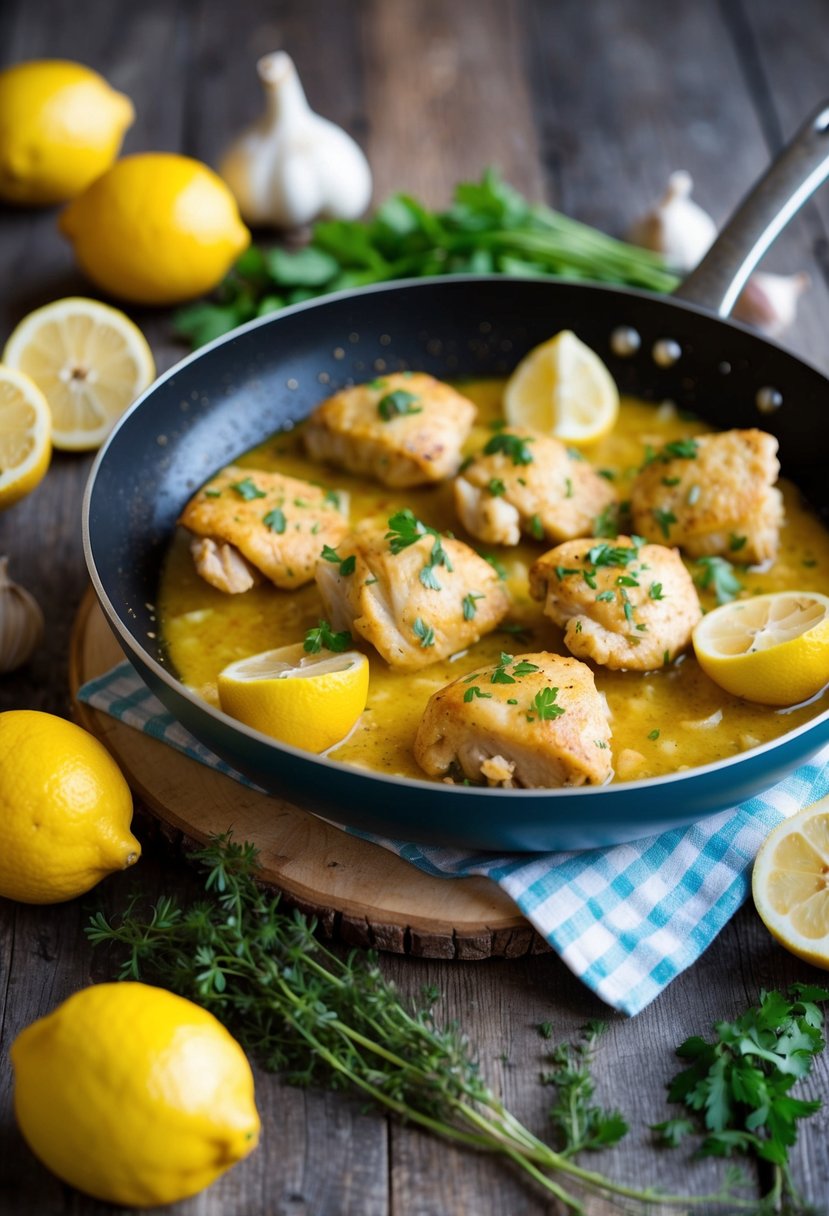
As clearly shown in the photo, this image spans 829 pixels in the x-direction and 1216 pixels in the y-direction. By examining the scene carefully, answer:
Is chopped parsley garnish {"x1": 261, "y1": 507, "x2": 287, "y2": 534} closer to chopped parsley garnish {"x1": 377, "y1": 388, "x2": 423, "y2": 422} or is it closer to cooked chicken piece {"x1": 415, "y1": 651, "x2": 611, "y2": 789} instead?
chopped parsley garnish {"x1": 377, "y1": 388, "x2": 423, "y2": 422}

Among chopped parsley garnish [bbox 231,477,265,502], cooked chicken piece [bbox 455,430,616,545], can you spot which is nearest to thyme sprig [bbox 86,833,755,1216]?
chopped parsley garnish [bbox 231,477,265,502]

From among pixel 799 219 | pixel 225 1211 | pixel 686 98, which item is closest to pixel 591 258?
pixel 799 219

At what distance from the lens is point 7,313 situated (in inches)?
195

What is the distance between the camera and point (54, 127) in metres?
5.05

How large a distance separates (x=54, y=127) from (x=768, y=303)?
2.87 m

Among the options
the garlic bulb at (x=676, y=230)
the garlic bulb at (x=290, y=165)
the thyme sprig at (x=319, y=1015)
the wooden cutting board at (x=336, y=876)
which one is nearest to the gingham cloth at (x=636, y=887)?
the wooden cutting board at (x=336, y=876)

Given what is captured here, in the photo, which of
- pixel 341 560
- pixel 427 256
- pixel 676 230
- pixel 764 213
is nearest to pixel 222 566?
pixel 341 560

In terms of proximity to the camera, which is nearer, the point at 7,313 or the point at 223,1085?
the point at 223,1085

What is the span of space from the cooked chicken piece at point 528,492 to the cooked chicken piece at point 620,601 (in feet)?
0.83

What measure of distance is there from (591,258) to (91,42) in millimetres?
2903

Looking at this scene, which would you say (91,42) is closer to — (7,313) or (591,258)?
(7,313)

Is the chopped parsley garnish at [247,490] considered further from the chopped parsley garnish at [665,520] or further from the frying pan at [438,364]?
the chopped parsley garnish at [665,520]

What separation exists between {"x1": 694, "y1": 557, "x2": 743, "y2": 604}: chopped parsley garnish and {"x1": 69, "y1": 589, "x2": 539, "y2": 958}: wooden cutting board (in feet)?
3.73

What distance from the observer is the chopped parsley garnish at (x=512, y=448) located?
3760 millimetres
